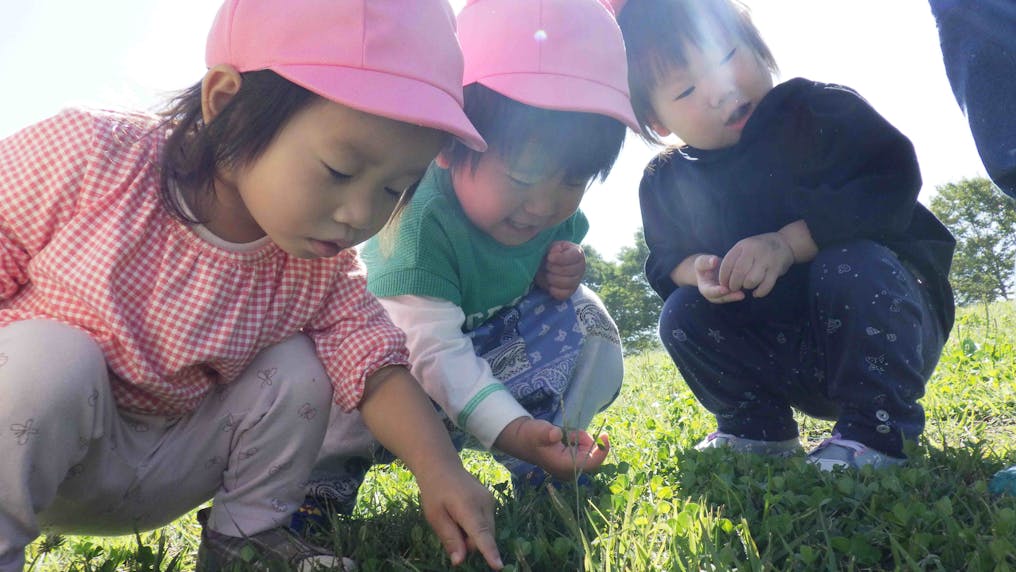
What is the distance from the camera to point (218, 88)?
2.03m

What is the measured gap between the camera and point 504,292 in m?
3.03

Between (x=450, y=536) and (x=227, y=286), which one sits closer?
(x=450, y=536)

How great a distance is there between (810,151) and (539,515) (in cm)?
180

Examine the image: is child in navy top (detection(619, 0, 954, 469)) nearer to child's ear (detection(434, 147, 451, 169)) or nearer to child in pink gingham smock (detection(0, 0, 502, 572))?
child's ear (detection(434, 147, 451, 169))

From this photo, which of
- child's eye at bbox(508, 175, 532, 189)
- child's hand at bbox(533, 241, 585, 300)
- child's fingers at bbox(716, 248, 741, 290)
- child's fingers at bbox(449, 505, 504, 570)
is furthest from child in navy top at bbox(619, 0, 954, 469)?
child's fingers at bbox(449, 505, 504, 570)

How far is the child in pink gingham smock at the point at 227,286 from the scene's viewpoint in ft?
6.24

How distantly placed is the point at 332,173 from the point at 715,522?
1170 millimetres

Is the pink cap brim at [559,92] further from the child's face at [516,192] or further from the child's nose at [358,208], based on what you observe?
the child's nose at [358,208]

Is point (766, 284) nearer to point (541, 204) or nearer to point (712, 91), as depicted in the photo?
point (712, 91)

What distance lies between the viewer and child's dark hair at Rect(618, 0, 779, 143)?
3.12m

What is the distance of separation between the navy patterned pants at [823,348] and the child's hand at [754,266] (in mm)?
163

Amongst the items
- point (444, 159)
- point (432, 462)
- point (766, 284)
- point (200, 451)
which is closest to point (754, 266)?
point (766, 284)

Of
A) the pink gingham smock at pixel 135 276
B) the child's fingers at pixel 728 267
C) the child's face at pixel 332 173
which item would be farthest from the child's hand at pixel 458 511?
the child's fingers at pixel 728 267

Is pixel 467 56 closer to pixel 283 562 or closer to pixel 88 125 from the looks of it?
pixel 88 125
